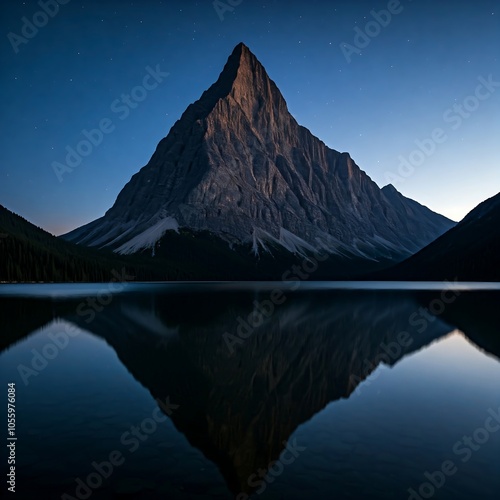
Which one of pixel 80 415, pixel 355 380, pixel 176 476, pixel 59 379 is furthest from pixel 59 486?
pixel 355 380

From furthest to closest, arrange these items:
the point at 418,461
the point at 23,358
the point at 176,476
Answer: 1. the point at 23,358
2. the point at 418,461
3. the point at 176,476

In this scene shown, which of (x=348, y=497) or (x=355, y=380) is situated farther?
(x=355, y=380)

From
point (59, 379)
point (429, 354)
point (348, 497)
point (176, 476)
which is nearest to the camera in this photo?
point (348, 497)

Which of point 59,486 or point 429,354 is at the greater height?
point 59,486

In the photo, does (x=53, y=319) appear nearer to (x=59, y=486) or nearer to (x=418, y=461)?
(x=59, y=486)

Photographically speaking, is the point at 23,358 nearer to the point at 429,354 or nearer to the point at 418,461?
the point at 418,461

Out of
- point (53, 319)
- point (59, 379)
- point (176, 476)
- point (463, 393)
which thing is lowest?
point (463, 393)
